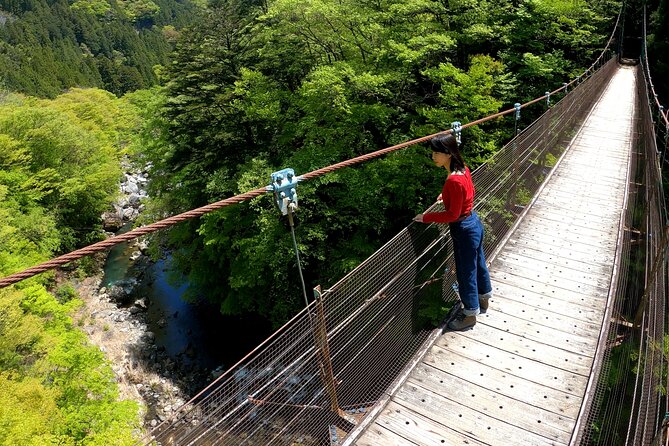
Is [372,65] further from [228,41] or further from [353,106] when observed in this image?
[228,41]

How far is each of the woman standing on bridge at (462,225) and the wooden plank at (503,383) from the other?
0.35 meters

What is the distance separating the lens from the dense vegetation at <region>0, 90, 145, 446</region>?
916cm

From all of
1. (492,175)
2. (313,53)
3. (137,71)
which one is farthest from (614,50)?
(137,71)

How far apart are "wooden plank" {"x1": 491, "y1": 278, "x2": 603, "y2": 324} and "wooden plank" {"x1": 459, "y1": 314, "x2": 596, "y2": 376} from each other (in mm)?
201

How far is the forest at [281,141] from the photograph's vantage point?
32.4 ft

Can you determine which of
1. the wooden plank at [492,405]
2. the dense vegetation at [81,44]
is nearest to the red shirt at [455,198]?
the wooden plank at [492,405]

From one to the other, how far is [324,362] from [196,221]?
13549 millimetres

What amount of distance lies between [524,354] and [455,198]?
119 centimetres

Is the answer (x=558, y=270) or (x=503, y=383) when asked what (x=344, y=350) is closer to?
(x=503, y=383)

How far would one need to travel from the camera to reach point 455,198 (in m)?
2.88

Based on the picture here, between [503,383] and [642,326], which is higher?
[503,383]

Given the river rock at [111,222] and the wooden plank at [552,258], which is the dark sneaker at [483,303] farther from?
the river rock at [111,222]

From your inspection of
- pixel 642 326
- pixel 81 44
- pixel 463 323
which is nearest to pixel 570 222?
pixel 642 326

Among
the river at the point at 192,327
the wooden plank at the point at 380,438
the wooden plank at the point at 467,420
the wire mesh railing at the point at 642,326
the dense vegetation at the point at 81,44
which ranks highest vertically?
the dense vegetation at the point at 81,44
